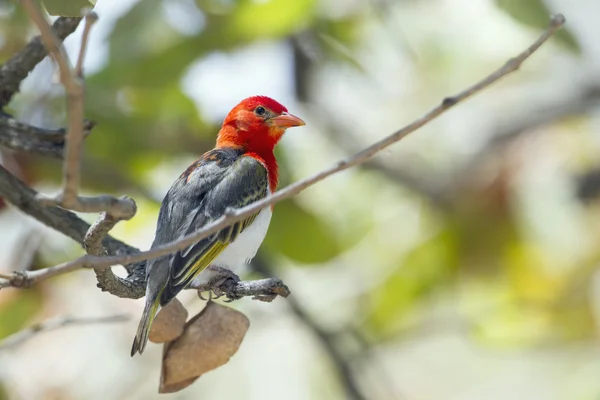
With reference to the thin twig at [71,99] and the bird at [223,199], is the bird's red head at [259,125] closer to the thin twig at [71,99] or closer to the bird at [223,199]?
Result: the bird at [223,199]

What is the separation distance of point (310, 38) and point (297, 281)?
7.38 ft

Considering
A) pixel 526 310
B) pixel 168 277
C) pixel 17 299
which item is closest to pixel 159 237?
pixel 168 277

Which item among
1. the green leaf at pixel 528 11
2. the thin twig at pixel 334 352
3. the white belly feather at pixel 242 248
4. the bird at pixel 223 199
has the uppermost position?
the green leaf at pixel 528 11

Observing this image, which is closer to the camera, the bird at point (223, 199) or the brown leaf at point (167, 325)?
the brown leaf at point (167, 325)

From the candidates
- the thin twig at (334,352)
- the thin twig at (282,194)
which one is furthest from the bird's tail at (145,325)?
the thin twig at (334,352)

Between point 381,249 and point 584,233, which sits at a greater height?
point 584,233

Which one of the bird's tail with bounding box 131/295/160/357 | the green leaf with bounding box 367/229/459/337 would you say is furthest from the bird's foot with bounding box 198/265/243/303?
the green leaf with bounding box 367/229/459/337

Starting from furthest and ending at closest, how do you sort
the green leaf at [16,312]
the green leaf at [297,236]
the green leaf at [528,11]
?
the green leaf at [297,236] → the green leaf at [16,312] → the green leaf at [528,11]

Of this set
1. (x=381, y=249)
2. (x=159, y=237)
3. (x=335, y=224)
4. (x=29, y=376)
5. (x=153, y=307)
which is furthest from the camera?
(x=381, y=249)

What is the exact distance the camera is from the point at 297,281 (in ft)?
24.5

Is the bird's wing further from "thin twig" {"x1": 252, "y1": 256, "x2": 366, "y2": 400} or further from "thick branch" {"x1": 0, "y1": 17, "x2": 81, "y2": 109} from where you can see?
"thin twig" {"x1": 252, "y1": 256, "x2": 366, "y2": 400}

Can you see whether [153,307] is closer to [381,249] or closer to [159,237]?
[159,237]

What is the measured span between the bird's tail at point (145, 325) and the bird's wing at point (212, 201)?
14cm

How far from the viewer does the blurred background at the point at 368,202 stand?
Answer: 497 cm
